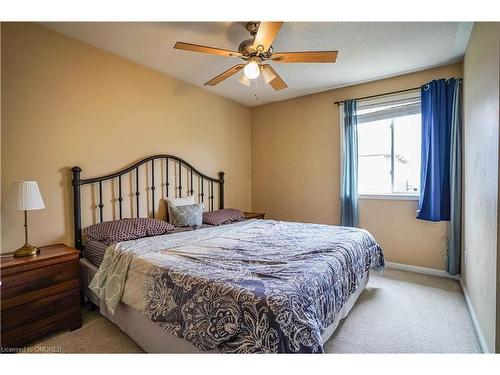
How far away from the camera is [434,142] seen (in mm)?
2932

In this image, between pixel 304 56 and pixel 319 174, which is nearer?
pixel 304 56

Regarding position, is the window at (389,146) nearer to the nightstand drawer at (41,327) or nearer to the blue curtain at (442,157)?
the blue curtain at (442,157)

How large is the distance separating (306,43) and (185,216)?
228cm

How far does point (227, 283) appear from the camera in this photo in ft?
4.41

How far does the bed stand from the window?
4.29 feet

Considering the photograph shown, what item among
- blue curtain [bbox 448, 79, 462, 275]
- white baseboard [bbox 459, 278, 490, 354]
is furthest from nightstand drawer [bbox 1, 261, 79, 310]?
blue curtain [bbox 448, 79, 462, 275]

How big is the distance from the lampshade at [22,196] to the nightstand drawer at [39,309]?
2.26ft

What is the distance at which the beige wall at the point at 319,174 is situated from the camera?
10.4 feet

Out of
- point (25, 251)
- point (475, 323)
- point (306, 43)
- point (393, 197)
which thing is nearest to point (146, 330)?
point (25, 251)

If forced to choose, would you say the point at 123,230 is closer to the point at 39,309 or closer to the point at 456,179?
the point at 39,309
